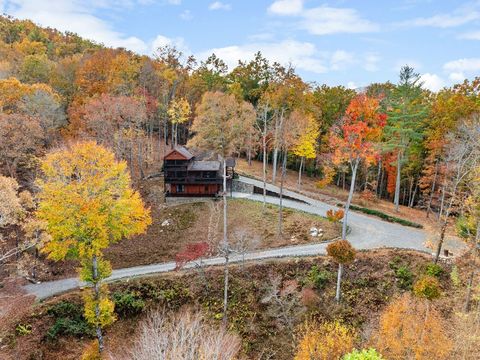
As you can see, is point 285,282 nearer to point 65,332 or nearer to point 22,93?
point 65,332

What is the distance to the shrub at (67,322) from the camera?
20.8m

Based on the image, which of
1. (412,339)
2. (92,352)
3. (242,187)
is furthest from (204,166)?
(412,339)

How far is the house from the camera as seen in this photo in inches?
1385

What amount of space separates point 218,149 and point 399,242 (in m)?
16.3

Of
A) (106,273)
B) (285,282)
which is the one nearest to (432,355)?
(285,282)

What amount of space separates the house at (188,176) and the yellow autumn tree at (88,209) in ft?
48.1

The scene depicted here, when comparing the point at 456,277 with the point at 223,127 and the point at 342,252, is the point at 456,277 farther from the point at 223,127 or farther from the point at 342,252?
the point at 223,127

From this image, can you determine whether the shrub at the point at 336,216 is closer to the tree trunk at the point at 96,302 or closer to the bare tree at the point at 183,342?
the bare tree at the point at 183,342

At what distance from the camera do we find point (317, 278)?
23188 millimetres

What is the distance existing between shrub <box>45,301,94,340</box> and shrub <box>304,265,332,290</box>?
47.6 feet

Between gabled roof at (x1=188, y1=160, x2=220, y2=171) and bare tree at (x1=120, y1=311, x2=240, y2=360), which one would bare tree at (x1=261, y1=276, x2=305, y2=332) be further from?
gabled roof at (x1=188, y1=160, x2=220, y2=171)

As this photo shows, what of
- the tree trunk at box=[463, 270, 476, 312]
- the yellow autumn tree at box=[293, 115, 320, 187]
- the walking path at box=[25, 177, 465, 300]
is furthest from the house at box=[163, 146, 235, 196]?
the tree trunk at box=[463, 270, 476, 312]

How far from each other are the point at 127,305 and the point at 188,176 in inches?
612

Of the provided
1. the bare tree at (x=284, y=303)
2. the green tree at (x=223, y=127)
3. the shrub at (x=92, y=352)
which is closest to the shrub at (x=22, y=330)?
the shrub at (x=92, y=352)
